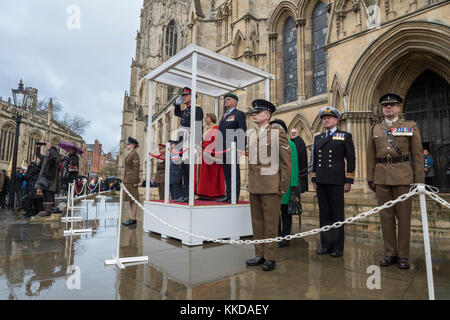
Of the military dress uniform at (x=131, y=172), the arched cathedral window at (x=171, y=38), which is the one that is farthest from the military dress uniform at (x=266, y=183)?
the arched cathedral window at (x=171, y=38)

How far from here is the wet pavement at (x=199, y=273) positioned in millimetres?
2436

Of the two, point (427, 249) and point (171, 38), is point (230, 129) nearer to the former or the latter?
point (427, 249)

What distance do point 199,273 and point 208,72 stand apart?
14.7 feet

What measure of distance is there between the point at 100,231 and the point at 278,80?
13.7 meters

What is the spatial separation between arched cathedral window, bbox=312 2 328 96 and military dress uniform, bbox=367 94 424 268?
11554mm

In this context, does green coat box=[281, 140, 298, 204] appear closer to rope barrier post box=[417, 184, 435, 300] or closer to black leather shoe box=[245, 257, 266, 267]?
black leather shoe box=[245, 257, 266, 267]

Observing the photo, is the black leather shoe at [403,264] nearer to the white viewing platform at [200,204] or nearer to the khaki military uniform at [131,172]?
the white viewing platform at [200,204]

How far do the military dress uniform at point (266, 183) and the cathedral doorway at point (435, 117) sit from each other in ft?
33.0

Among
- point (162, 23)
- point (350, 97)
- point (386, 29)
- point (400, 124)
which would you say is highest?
point (162, 23)

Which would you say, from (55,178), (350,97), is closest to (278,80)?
(350,97)

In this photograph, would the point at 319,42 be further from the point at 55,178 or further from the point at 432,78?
the point at 55,178

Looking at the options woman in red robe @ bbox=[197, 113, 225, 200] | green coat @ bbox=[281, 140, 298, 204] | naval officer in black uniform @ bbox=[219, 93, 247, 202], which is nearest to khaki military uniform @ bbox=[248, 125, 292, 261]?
green coat @ bbox=[281, 140, 298, 204]

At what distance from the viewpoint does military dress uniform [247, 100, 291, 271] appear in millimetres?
3238

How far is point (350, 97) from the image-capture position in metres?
10.6
